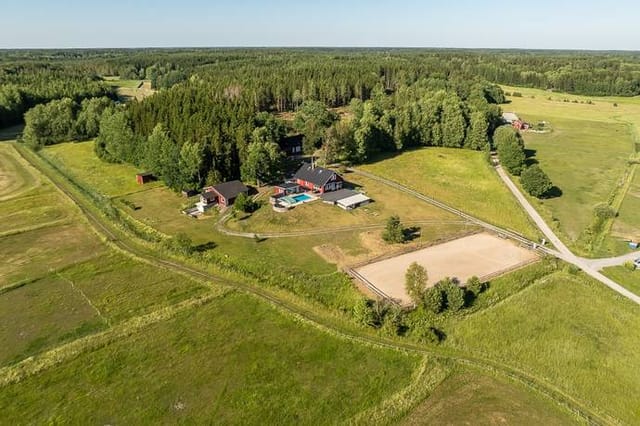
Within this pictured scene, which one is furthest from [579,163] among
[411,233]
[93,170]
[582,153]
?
[93,170]

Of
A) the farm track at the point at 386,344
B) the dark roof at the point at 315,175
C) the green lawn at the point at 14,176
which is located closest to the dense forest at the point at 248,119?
the dark roof at the point at 315,175

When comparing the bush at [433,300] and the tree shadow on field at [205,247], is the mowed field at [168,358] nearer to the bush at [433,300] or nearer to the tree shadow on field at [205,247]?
the tree shadow on field at [205,247]

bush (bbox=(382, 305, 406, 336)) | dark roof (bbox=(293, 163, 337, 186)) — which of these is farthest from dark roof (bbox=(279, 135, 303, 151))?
bush (bbox=(382, 305, 406, 336))

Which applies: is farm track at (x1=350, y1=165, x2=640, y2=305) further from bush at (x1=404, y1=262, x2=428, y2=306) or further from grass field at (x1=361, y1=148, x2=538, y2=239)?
bush at (x1=404, y1=262, x2=428, y2=306)

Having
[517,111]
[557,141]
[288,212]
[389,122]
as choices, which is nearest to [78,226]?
[288,212]

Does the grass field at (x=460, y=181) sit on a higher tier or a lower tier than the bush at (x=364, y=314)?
higher

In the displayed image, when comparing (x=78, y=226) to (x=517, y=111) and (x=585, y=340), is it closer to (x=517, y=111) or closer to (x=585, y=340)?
(x=585, y=340)
